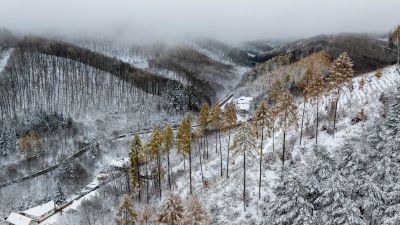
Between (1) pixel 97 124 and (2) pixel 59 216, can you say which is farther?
(1) pixel 97 124

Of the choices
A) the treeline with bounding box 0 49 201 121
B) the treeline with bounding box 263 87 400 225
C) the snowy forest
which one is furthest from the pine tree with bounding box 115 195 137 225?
the treeline with bounding box 0 49 201 121

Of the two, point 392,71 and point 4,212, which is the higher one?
point 392,71

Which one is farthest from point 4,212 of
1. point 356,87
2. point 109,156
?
point 356,87

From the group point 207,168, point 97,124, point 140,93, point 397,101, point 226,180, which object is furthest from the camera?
point 140,93

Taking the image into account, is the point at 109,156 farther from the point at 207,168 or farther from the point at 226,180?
the point at 226,180

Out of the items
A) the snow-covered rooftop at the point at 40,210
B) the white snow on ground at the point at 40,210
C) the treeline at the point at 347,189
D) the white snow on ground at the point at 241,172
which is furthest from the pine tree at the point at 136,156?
the treeline at the point at 347,189

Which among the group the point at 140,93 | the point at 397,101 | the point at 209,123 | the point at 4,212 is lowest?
the point at 4,212

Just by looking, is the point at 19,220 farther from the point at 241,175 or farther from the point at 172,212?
the point at 241,175

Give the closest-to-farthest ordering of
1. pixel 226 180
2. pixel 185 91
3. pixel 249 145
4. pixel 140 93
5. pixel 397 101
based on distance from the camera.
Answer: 1. pixel 397 101
2. pixel 249 145
3. pixel 226 180
4. pixel 185 91
5. pixel 140 93
